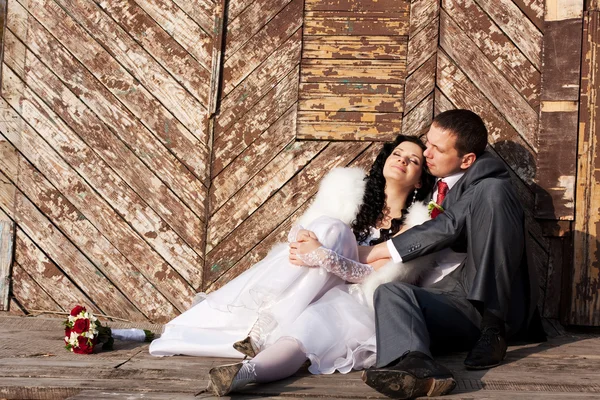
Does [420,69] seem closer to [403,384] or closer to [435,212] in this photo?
[435,212]

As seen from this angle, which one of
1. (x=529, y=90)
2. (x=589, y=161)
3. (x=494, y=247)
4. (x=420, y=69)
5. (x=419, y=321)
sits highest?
(x=420, y=69)

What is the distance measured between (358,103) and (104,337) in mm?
1881

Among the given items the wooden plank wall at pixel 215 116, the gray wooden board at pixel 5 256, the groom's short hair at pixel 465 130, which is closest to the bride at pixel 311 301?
the groom's short hair at pixel 465 130

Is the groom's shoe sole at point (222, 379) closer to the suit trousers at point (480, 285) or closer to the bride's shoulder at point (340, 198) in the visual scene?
the suit trousers at point (480, 285)

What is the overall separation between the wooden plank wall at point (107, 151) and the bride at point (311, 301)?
896 millimetres

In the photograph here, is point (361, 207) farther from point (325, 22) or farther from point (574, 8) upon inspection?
point (574, 8)

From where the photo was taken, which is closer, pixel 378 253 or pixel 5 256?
pixel 378 253

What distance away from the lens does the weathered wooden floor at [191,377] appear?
9.86 feet

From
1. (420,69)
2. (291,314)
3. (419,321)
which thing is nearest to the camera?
(419,321)

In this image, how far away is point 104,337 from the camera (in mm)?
3865

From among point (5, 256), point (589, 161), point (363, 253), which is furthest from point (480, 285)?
point (5, 256)

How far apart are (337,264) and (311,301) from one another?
0.21 m

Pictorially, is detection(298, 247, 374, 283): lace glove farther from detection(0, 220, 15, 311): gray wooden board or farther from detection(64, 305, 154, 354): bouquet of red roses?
detection(0, 220, 15, 311): gray wooden board

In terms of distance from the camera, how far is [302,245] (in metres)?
3.68
